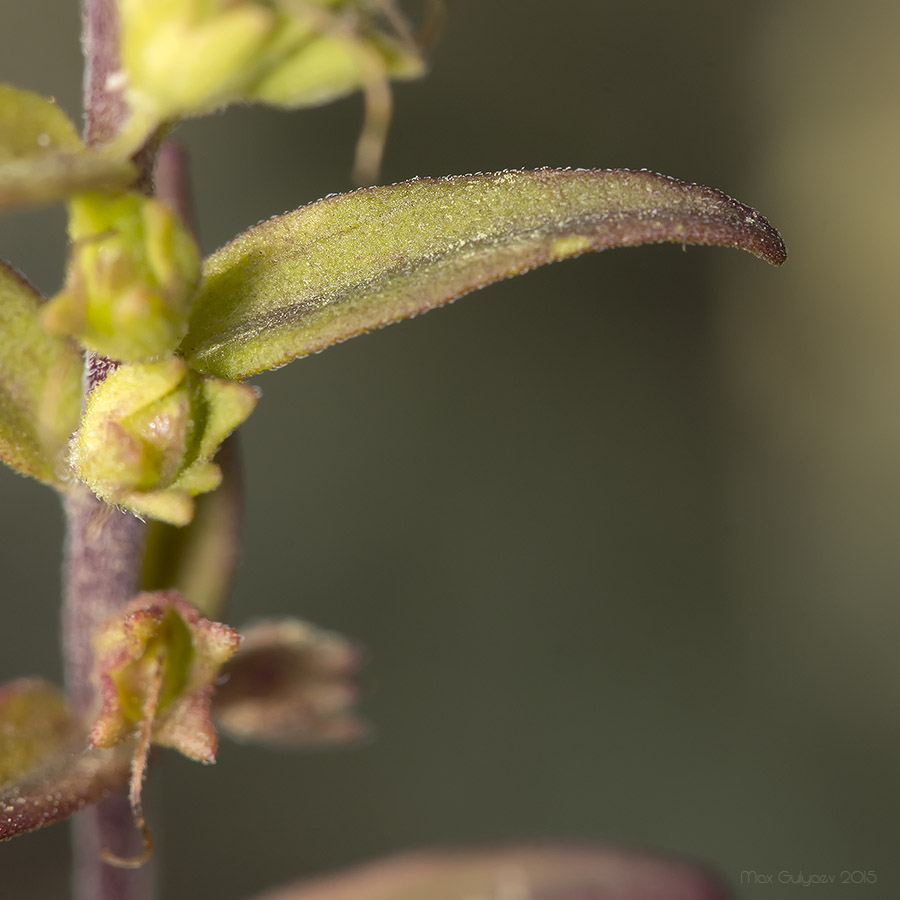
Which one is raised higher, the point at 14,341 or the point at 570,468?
the point at 570,468

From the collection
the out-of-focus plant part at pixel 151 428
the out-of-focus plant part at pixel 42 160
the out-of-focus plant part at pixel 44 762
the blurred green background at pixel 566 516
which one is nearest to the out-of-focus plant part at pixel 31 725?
the out-of-focus plant part at pixel 44 762

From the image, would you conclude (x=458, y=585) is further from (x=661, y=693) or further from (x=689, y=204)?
(x=689, y=204)

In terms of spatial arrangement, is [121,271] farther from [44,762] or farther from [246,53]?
[44,762]

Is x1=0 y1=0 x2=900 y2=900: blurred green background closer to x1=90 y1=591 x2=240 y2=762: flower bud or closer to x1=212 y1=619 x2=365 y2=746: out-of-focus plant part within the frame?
x1=212 y1=619 x2=365 y2=746: out-of-focus plant part

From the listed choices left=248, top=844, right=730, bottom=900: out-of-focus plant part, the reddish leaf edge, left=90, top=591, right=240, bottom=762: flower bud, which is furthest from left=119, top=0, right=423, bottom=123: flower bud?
left=248, top=844, right=730, bottom=900: out-of-focus plant part

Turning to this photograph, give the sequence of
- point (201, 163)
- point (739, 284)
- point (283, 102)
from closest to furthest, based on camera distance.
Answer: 1. point (283, 102)
2. point (201, 163)
3. point (739, 284)

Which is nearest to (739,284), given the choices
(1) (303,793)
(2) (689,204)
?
(1) (303,793)

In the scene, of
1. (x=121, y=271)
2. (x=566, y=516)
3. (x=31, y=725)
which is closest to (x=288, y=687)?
(x=31, y=725)
